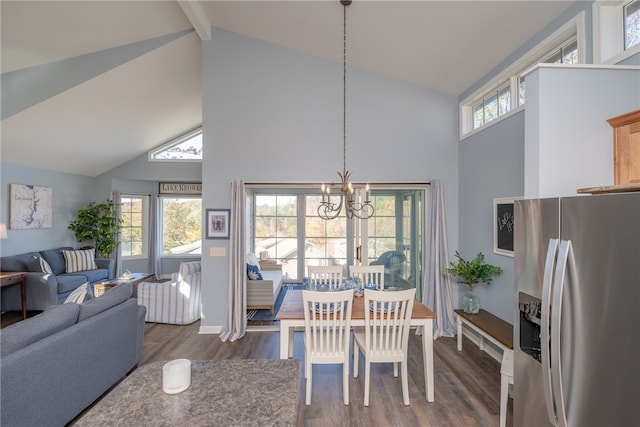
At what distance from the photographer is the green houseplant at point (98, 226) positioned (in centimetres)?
655

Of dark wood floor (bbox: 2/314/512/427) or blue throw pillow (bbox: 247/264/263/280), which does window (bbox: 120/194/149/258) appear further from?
blue throw pillow (bbox: 247/264/263/280)

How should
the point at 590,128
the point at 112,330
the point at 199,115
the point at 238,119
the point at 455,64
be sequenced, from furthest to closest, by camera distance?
the point at 199,115 → the point at 238,119 → the point at 455,64 → the point at 112,330 → the point at 590,128

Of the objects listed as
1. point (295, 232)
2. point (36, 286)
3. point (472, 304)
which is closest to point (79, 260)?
point (36, 286)

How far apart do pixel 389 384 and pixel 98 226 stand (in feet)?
22.1

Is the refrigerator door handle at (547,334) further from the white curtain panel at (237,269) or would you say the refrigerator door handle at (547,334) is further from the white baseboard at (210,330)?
the white baseboard at (210,330)

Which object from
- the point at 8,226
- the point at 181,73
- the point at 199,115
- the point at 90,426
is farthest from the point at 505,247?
the point at 8,226

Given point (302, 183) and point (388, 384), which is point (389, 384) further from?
point (302, 183)

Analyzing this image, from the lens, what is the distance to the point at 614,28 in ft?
7.24

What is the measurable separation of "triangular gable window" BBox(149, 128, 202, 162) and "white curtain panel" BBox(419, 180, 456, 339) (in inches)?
221

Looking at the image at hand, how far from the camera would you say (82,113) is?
4910mm

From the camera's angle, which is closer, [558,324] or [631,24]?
[558,324]

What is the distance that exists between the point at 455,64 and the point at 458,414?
3.71 meters

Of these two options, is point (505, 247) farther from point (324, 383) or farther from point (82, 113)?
point (82, 113)

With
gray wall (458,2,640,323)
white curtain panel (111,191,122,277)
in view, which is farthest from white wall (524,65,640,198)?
white curtain panel (111,191,122,277)
